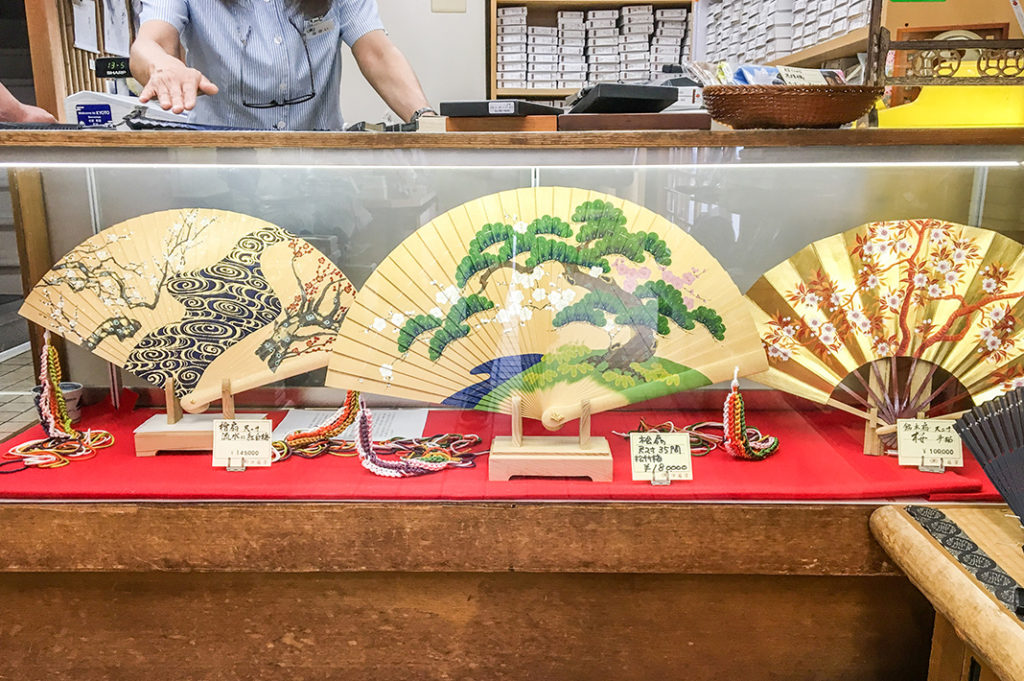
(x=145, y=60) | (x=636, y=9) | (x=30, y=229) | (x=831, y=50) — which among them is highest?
(x=636, y=9)

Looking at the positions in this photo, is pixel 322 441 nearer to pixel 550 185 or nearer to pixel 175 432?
pixel 175 432

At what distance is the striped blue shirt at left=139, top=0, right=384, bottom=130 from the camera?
2252 millimetres

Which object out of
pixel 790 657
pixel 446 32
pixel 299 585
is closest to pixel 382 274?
pixel 299 585

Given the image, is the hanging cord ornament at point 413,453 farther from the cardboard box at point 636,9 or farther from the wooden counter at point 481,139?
the cardboard box at point 636,9

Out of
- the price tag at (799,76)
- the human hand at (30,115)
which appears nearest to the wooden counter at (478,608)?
the price tag at (799,76)

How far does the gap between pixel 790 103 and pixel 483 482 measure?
2.92ft

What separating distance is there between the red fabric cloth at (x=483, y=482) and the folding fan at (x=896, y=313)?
0.16 meters

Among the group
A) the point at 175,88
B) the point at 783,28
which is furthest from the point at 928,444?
the point at 783,28

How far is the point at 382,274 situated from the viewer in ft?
4.76

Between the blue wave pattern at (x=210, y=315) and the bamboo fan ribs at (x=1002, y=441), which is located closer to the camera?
the bamboo fan ribs at (x=1002, y=441)

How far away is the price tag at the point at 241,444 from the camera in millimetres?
1469

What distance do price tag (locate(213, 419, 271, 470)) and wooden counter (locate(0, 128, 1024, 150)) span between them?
0.55 m

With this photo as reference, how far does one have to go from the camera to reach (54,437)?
157 cm

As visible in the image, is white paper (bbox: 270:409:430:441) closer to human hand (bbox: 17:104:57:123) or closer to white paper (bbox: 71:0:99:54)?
human hand (bbox: 17:104:57:123)
